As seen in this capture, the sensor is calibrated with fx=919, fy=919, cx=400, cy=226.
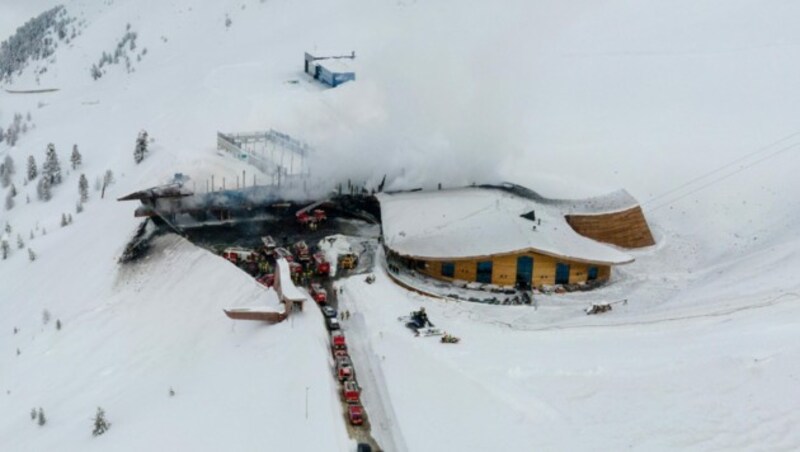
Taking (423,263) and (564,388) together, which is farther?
(423,263)

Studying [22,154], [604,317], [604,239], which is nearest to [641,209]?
[604,239]

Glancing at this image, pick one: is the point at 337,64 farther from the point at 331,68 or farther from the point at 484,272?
the point at 484,272

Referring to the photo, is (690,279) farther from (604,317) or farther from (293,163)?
(293,163)

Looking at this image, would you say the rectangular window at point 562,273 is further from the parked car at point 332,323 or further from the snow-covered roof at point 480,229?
the parked car at point 332,323

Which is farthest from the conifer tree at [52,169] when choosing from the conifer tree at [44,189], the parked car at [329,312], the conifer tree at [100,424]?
the conifer tree at [100,424]

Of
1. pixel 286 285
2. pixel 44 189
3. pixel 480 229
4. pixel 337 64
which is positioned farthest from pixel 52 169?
pixel 480 229

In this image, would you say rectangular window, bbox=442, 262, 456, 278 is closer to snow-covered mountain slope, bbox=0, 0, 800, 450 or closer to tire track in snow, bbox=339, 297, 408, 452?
snow-covered mountain slope, bbox=0, 0, 800, 450

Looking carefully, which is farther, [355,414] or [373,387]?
[373,387]

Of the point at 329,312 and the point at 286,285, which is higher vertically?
the point at 286,285
